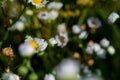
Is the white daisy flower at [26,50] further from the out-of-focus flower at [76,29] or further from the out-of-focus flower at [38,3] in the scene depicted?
the out-of-focus flower at [76,29]

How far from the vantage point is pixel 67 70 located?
6.44 ft

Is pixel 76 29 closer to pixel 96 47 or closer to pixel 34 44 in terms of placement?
pixel 96 47

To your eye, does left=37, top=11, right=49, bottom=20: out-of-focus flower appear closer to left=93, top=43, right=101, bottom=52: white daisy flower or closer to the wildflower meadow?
the wildflower meadow

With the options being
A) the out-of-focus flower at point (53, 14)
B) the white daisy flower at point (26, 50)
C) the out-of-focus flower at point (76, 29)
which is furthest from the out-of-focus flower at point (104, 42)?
the white daisy flower at point (26, 50)

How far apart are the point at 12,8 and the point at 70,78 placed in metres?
0.53

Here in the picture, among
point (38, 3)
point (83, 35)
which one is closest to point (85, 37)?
point (83, 35)

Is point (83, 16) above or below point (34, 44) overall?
above

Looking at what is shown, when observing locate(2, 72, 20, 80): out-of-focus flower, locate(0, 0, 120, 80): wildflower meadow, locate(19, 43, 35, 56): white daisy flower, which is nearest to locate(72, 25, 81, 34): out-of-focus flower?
locate(0, 0, 120, 80): wildflower meadow

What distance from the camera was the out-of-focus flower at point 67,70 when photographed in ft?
6.33

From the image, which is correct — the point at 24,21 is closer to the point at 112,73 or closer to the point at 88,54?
the point at 88,54

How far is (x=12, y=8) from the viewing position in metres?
2.24

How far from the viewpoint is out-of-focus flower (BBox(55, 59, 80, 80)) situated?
193 centimetres

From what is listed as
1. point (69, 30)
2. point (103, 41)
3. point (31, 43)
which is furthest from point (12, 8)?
point (31, 43)

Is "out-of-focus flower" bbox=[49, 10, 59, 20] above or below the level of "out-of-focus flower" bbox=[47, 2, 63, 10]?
below
